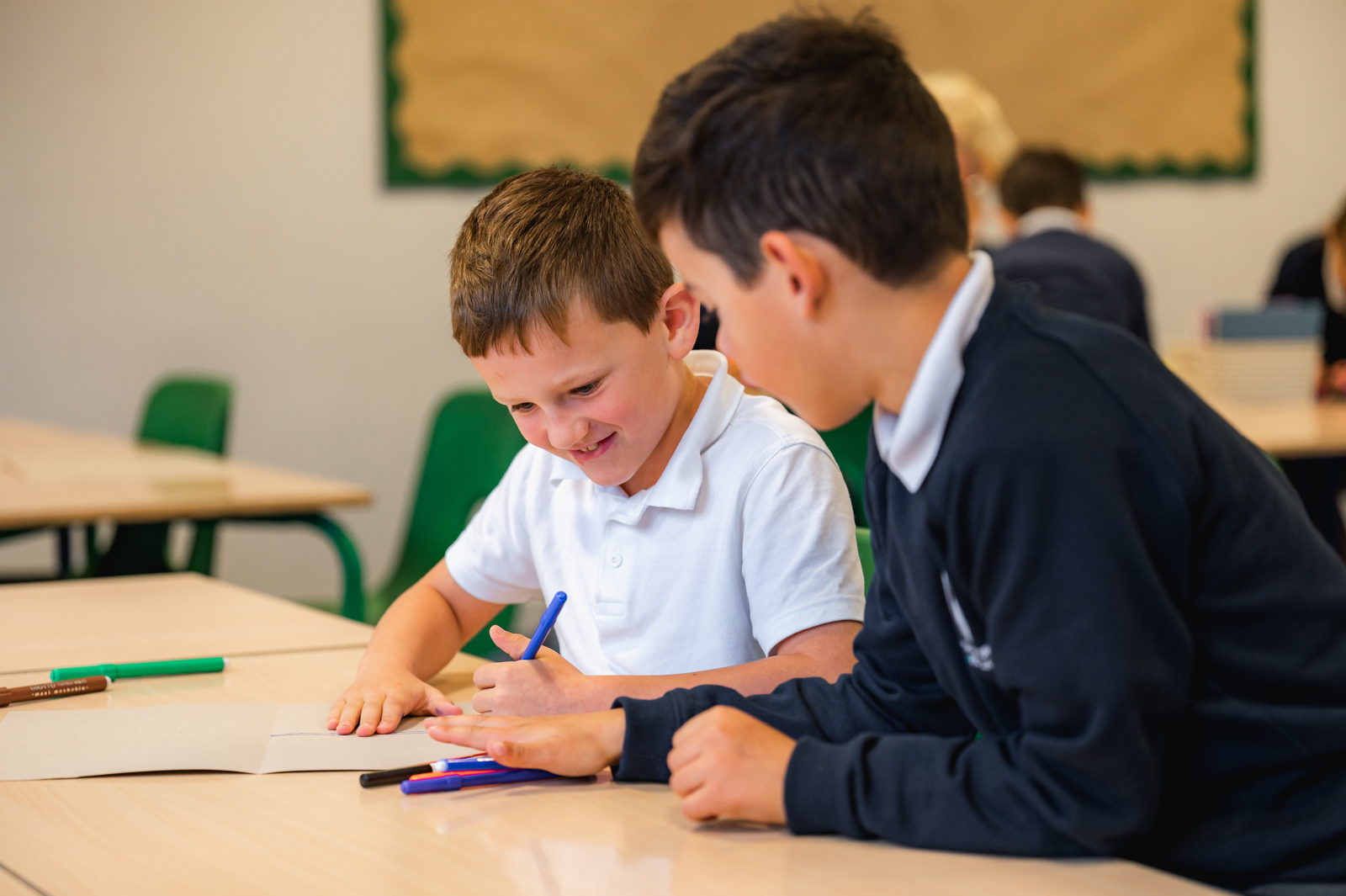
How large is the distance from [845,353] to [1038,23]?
15.1 feet

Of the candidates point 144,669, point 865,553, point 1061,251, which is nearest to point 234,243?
point 1061,251

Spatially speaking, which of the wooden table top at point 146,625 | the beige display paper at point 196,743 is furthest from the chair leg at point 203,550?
the beige display paper at point 196,743

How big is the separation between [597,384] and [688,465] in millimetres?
126

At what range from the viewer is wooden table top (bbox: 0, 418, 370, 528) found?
88.4 inches

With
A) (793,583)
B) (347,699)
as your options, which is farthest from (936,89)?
(347,699)

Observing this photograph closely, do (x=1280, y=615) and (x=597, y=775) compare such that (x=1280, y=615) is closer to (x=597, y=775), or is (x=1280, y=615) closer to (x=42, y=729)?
(x=597, y=775)

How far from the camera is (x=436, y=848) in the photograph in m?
0.76

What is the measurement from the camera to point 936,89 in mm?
3193

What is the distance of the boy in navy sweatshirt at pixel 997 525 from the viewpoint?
2.24 ft

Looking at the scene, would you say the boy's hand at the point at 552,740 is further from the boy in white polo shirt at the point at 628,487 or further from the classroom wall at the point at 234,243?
the classroom wall at the point at 234,243

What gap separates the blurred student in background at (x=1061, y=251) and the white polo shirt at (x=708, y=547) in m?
1.46

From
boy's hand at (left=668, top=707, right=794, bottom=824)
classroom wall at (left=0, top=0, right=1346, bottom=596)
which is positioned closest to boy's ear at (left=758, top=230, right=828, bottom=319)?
boy's hand at (left=668, top=707, right=794, bottom=824)

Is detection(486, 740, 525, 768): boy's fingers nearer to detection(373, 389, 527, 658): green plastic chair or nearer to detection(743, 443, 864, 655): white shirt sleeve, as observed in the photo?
detection(743, 443, 864, 655): white shirt sleeve

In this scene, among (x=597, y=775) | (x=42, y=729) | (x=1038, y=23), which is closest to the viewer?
(x=597, y=775)
